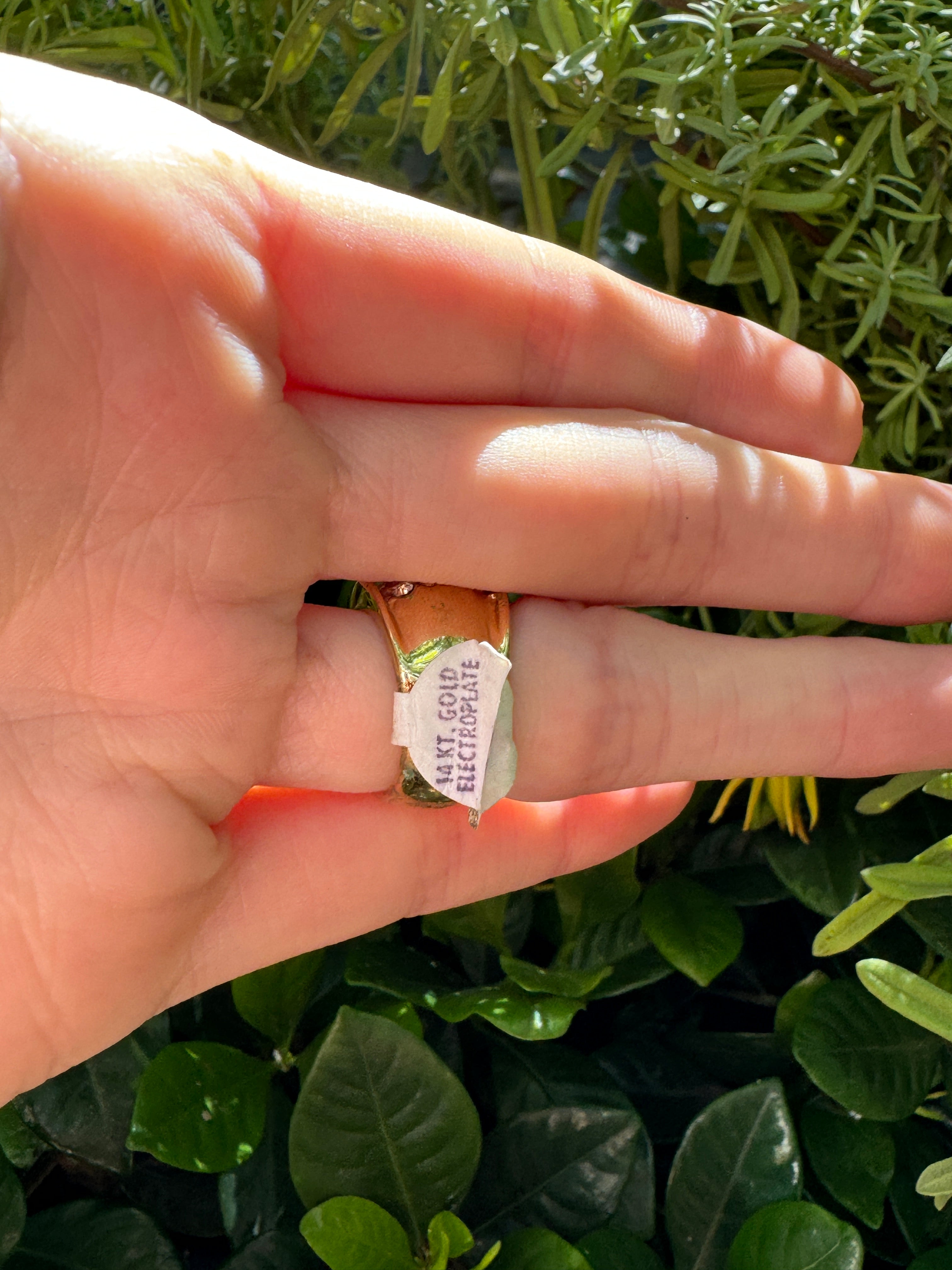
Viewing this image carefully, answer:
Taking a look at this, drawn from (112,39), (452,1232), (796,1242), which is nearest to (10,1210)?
(452,1232)

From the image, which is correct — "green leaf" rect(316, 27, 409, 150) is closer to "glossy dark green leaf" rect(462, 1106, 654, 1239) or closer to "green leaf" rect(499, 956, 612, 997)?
"green leaf" rect(499, 956, 612, 997)

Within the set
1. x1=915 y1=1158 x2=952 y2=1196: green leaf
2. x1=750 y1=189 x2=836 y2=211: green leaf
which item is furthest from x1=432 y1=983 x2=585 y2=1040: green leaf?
x1=750 y1=189 x2=836 y2=211: green leaf

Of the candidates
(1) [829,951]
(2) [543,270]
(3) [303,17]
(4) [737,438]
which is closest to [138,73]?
(3) [303,17]

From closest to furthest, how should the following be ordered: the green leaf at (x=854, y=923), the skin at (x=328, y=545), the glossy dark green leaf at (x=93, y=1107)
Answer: the skin at (x=328, y=545)
the green leaf at (x=854, y=923)
the glossy dark green leaf at (x=93, y=1107)

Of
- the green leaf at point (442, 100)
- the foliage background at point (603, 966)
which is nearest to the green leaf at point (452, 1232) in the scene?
the foliage background at point (603, 966)

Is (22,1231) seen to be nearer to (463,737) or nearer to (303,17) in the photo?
(463,737)

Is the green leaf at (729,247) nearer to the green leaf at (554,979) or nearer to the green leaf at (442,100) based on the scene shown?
the green leaf at (442,100)

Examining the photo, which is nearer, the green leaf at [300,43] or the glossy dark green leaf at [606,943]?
the green leaf at [300,43]
